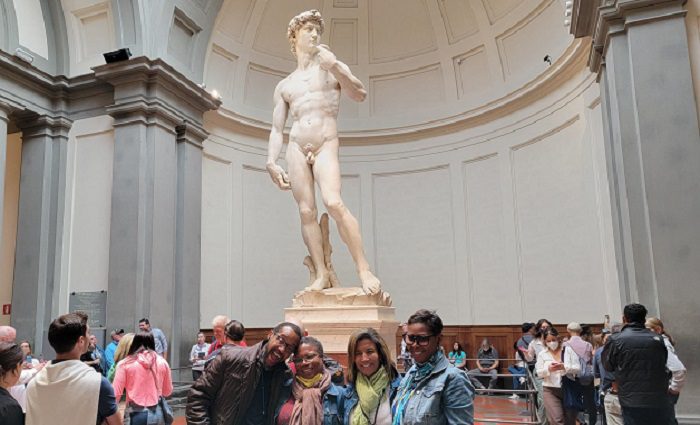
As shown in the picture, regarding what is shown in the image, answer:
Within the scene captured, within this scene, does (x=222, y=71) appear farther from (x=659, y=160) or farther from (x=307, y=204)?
(x=659, y=160)

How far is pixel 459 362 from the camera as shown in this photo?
10.1 m

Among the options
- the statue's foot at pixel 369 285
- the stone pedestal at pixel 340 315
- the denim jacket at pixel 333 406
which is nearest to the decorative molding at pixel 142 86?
the stone pedestal at pixel 340 315

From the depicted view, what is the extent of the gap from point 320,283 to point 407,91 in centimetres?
792

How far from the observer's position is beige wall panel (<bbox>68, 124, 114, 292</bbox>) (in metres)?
9.69

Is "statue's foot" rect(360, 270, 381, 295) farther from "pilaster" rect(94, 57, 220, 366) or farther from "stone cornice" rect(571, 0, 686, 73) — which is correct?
"pilaster" rect(94, 57, 220, 366)

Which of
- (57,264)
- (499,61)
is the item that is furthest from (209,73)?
(499,61)

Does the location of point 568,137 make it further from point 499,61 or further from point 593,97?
point 499,61

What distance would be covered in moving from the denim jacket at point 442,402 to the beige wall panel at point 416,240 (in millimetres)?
9811

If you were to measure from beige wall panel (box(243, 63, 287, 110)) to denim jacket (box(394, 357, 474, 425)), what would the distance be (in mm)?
10927

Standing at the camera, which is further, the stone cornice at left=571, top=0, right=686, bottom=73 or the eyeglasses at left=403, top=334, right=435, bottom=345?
the stone cornice at left=571, top=0, right=686, bottom=73

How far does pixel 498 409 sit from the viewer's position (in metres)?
7.80

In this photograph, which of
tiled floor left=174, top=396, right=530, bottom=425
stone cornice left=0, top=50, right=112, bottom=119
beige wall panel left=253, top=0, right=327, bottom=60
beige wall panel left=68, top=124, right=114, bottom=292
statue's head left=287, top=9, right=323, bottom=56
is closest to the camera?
statue's head left=287, top=9, right=323, bottom=56

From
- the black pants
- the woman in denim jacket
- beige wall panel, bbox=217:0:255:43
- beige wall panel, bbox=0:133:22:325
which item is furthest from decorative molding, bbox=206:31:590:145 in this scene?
the woman in denim jacket

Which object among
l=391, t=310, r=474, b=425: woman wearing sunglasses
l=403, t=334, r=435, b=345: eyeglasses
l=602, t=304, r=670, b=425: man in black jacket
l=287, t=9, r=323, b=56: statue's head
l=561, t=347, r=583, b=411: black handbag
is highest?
l=287, t=9, r=323, b=56: statue's head
